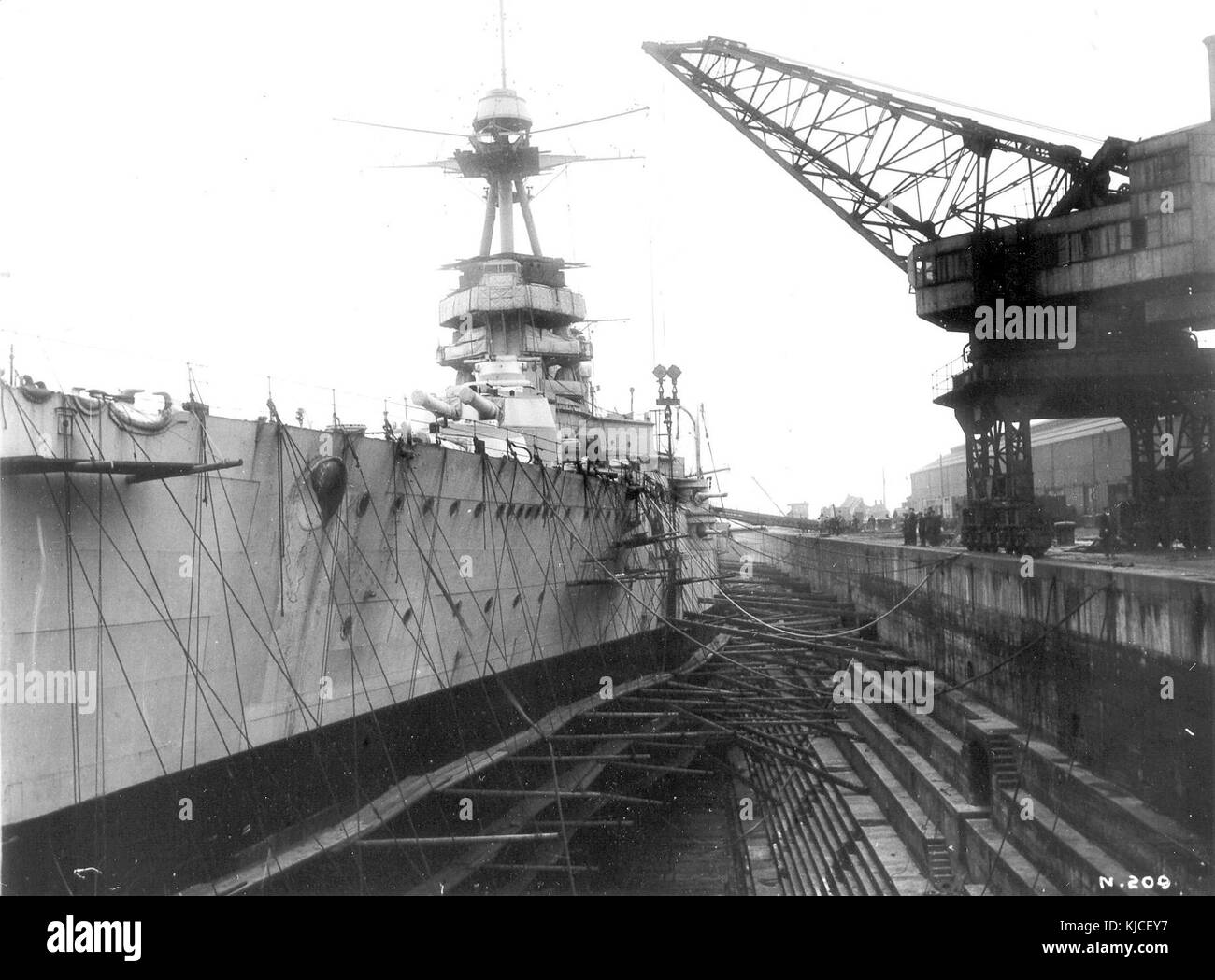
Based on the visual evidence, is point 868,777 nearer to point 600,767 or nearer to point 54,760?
point 600,767

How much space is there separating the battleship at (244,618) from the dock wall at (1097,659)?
5.21 m

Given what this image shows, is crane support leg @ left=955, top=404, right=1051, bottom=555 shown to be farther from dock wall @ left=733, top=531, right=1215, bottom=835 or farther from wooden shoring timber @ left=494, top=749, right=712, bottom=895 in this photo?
wooden shoring timber @ left=494, top=749, right=712, bottom=895

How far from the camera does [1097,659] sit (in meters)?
8.51

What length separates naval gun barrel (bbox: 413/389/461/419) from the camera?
10.6 metres

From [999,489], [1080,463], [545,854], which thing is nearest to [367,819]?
[545,854]

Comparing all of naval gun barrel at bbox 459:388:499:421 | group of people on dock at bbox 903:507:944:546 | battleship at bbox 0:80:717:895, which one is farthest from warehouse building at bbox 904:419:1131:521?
battleship at bbox 0:80:717:895

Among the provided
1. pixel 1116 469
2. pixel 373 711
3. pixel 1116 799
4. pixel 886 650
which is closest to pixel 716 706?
pixel 886 650

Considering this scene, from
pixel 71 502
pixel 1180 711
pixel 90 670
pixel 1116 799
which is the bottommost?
pixel 1116 799

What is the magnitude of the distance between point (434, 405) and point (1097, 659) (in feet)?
23.1

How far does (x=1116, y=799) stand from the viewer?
7305 mm

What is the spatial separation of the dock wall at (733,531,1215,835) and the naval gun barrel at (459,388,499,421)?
6.48m

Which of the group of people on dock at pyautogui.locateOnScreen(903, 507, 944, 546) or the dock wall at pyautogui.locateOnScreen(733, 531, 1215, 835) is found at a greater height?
the group of people on dock at pyautogui.locateOnScreen(903, 507, 944, 546)

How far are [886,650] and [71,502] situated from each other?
12628mm

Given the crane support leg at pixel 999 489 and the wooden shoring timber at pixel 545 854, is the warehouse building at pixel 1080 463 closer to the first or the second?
the crane support leg at pixel 999 489
